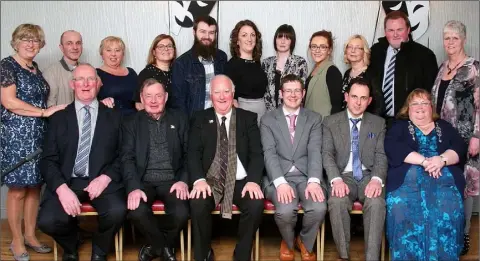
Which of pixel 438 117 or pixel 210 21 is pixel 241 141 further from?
pixel 438 117

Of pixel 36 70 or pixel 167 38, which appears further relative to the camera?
pixel 167 38

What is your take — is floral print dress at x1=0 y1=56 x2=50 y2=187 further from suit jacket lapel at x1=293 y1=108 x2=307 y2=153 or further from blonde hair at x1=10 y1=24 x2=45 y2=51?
suit jacket lapel at x1=293 y1=108 x2=307 y2=153

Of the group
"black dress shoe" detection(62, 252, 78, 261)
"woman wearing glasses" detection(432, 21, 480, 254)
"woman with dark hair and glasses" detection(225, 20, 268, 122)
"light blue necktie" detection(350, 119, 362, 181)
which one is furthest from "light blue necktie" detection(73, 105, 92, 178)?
"woman wearing glasses" detection(432, 21, 480, 254)

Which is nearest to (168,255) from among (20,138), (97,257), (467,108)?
(97,257)

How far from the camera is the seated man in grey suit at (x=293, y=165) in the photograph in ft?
12.7

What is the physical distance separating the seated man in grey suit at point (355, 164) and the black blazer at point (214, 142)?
1.63ft

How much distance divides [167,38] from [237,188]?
139 cm

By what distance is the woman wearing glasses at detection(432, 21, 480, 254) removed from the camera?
13.4 ft

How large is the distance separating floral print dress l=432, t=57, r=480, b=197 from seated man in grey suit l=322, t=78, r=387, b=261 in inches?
20.3

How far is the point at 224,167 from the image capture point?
4.02m

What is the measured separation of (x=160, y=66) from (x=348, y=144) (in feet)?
5.34

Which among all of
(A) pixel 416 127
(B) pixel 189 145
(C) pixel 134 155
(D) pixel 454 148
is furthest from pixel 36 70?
(D) pixel 454 148

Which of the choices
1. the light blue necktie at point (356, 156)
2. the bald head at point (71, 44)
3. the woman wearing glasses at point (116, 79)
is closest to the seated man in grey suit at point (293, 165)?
the light blue necktie at point (356, 156)

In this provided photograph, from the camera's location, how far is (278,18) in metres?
5.21
